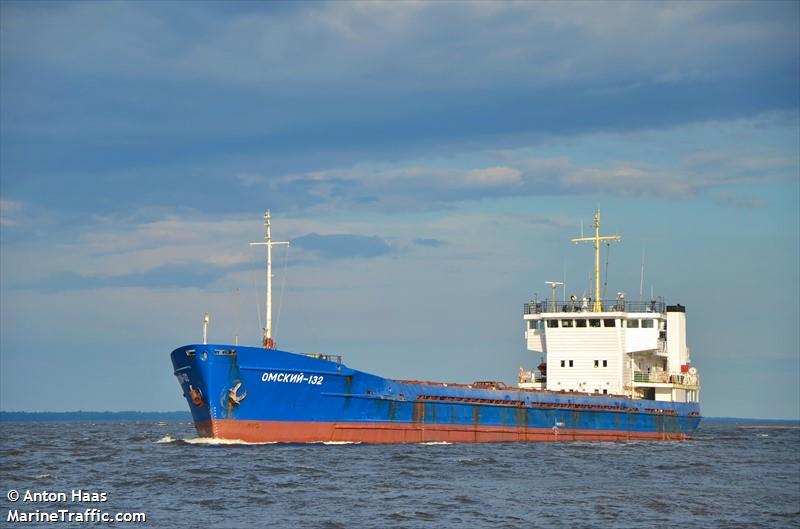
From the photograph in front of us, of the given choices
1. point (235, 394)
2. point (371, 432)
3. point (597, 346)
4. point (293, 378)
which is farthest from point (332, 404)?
point (597, 346)

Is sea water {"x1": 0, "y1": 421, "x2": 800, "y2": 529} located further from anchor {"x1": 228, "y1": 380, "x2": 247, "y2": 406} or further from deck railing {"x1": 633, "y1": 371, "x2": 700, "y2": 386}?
deck railing {"x1": 633, "y1": 371, "x2": 700, "y2": 386}

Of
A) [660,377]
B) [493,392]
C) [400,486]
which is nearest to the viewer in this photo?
[400,486]

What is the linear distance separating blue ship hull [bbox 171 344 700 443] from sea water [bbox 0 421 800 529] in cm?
87

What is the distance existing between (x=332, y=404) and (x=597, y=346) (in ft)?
67.3

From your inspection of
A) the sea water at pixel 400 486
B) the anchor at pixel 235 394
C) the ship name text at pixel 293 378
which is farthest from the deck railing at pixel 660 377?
the anchor at pixel 235 394

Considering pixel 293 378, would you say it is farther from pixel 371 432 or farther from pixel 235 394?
pixel 371 432

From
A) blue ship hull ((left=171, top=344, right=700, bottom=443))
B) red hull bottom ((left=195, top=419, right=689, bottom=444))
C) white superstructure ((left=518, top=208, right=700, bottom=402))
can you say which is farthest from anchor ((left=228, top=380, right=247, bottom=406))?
white superstructure ((left=518, top=208, right=700, bottom=402))

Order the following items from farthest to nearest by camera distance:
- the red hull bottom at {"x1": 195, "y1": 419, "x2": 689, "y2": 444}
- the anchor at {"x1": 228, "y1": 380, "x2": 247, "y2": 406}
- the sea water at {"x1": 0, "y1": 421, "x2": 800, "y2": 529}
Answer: the red hull bottom at {"x1": 195, "y1": 419, "x2": 689, "y2": 444} → the anchor at {"x1": 228, "y1": 380, "x2": 247, "y2": 406} → the sea water at {"x1": 0, "y1": 421, "x2": 800, "y2": 529}

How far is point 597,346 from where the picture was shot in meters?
55.0

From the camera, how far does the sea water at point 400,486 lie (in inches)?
930

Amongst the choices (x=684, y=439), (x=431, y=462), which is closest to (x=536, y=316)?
(x=684, y=439)

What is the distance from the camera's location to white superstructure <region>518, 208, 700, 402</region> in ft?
180

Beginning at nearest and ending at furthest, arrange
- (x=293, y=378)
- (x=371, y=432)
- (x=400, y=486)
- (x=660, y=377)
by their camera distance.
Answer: (x=400, y=486) < (x=293, y=378) < (x=371, y=432) < (x=660, y=377)

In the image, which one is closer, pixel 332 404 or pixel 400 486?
pixel 400 486
